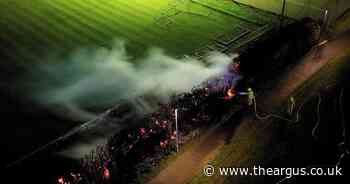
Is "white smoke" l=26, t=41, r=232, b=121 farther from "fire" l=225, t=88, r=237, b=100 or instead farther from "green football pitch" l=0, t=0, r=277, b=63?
"fire" l=225, t=88, r=237, b=100

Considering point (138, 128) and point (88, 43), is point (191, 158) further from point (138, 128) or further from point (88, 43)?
point (88, 43)

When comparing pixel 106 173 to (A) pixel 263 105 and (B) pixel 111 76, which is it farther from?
(B) pixel 111 76

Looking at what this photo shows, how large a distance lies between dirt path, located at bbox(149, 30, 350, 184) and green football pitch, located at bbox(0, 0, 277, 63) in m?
3.82

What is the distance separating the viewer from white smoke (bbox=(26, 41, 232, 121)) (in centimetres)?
1240

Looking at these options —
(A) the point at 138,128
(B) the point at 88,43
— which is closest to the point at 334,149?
(A) the point at 138,128

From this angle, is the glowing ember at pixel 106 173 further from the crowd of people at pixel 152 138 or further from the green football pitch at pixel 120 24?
the green football pitch at pixel 120 24

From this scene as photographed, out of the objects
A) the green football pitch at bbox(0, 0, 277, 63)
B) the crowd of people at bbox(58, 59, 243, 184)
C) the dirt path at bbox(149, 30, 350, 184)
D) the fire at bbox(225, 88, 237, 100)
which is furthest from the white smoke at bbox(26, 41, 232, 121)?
the dirt path at bbox(149, 30, 350, 184)

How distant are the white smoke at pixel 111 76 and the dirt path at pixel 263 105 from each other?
221cm

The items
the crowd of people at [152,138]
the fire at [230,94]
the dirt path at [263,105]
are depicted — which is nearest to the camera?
the crowd of people at [152,138]

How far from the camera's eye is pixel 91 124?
1027 centimetres

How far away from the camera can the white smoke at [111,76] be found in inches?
488

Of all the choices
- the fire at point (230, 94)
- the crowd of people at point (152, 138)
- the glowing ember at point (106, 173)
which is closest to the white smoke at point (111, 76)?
the crowd of people at point (152, 138)

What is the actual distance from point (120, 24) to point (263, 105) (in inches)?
348

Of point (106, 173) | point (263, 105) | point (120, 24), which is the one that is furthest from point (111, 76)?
point (106, 173)
